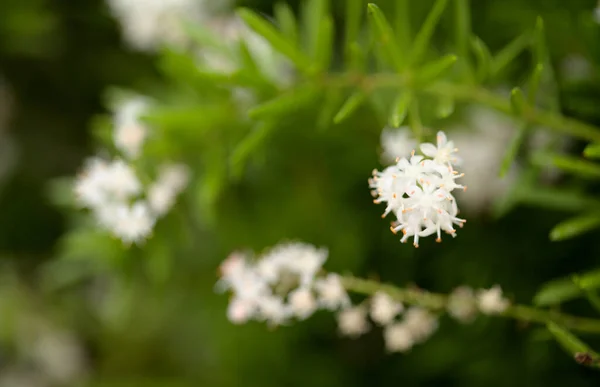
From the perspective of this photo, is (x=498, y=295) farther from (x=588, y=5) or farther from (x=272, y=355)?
(x=272, y=355)

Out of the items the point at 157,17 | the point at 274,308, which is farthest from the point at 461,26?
the point at 157,17

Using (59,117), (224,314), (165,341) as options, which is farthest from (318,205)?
(59,117)

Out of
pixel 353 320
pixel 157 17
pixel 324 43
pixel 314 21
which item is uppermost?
pixel 157 17

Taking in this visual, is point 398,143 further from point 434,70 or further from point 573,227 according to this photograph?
point 573,227

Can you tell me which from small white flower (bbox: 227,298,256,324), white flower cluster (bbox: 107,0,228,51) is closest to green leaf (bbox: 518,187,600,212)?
small white flower (bbox: 227,298,256,324)

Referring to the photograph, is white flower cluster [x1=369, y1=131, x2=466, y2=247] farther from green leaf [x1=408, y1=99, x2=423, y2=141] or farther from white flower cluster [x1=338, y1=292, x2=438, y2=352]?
white flower cluster [x1=338, y1=292, x2=438, y2=352]

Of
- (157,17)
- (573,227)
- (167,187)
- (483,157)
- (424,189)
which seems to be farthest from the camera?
(157,17)
